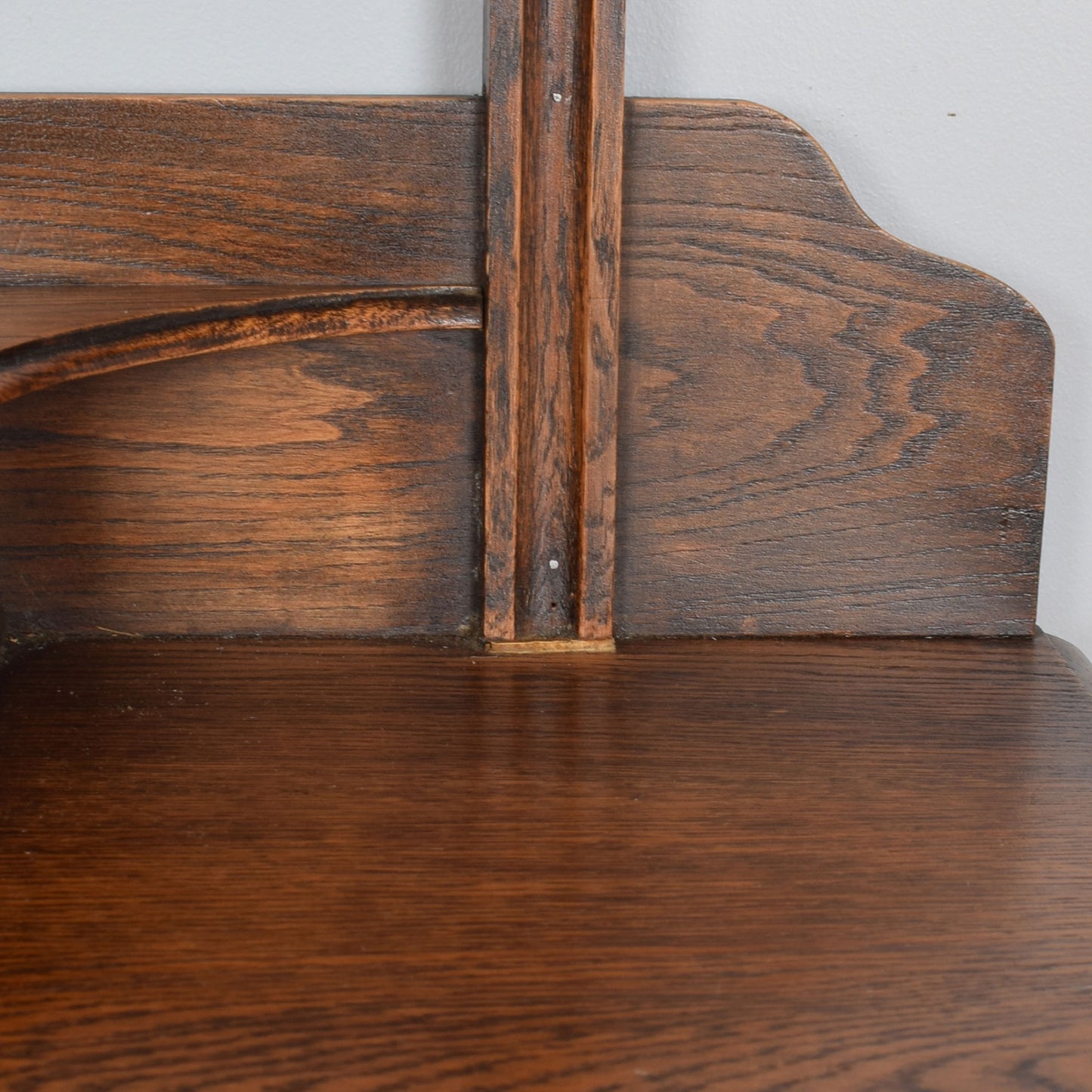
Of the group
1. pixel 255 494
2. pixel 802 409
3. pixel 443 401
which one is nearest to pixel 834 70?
pixel 802 409

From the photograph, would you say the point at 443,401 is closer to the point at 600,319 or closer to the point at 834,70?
the point at 600,319

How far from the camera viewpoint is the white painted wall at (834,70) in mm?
878

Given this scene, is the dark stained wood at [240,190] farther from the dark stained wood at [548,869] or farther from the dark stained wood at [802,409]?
the dark stained wood at [548,869]

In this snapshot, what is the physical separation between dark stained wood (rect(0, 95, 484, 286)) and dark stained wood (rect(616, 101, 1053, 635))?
0.13 meters

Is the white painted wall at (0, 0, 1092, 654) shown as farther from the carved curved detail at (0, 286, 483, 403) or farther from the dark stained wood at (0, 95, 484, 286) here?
the carved curved detail at (0, 286, 483, 403)

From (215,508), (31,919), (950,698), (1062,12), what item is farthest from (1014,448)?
(31,919)

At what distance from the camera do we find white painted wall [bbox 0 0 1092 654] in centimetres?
88

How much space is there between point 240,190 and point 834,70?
0.41m

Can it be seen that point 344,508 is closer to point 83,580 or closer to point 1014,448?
point 83,580

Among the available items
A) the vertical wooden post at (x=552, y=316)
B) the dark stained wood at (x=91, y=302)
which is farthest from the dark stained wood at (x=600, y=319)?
the dark stained wood at (x=91, y=302)

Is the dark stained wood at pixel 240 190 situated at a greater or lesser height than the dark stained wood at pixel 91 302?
greater

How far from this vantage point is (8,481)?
0.87m

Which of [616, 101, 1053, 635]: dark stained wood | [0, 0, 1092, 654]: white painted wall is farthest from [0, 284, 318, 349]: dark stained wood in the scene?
[616, 101, 1053, 635]: dark stained wood

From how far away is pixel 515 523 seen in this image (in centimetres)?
88
